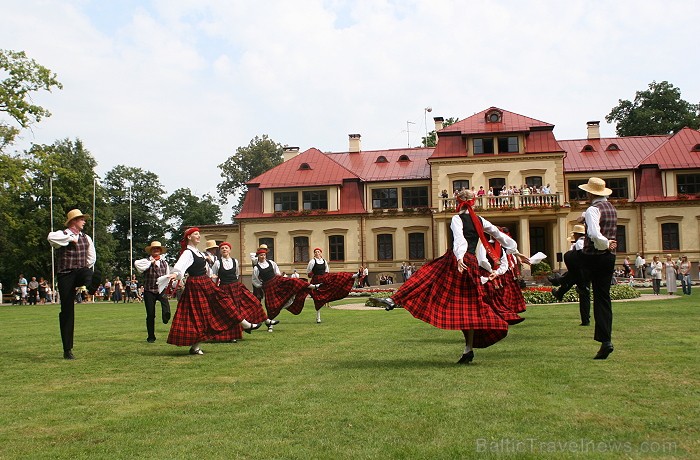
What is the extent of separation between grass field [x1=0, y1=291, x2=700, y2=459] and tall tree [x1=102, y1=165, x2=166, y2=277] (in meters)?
67.6

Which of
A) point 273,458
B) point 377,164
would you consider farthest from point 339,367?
point 377,164

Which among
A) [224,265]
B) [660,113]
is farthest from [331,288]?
[660,113]

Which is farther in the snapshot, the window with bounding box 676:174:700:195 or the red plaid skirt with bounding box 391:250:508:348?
the window with bounding box 676:174:700:195

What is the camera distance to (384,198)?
179 feet

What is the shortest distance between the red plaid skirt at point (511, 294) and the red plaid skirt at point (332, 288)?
18.4ft

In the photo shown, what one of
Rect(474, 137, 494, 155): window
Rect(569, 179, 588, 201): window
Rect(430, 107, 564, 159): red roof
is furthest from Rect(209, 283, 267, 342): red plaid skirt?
Rect(569, 179, 588, 201): window

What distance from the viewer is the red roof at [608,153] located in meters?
51.9

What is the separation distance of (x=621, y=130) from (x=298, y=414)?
247ft

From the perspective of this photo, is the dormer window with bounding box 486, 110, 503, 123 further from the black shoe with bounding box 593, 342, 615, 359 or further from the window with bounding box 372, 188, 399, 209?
the black shoe with bounding box 593, 342, 615, 359

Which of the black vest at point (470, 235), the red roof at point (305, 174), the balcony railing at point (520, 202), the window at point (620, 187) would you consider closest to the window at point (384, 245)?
the red roof at point (305, 174)

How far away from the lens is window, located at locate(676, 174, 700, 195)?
164 ft

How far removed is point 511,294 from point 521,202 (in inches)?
1405

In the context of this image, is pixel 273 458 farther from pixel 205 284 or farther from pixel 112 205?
pixel 112 205

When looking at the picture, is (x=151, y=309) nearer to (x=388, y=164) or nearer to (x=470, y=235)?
(x=470, y=235)
